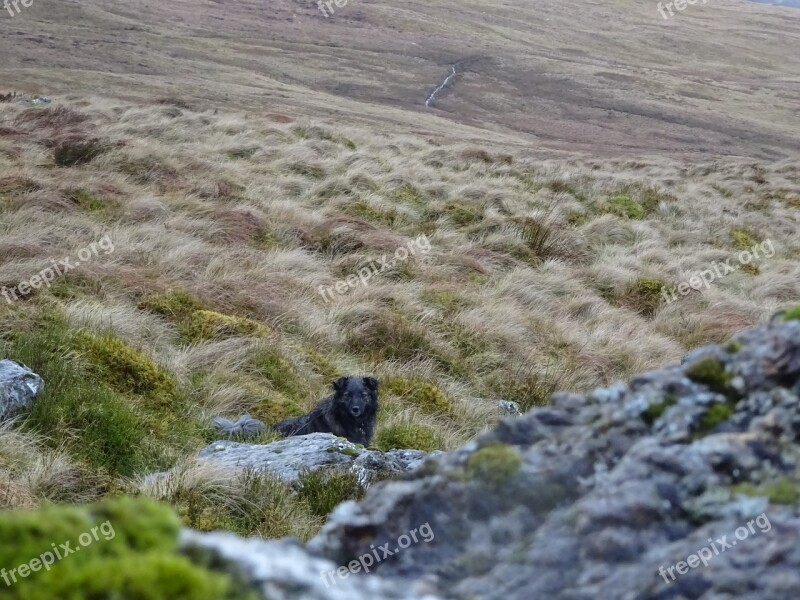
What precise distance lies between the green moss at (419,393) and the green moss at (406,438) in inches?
30.2

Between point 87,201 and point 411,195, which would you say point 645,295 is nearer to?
point 411,195

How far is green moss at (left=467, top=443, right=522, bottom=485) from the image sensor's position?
203 cm

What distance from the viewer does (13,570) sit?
1387 mm

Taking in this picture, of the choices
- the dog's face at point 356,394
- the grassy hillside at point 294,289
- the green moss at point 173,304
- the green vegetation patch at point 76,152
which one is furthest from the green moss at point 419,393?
the green vegetation patch at point 76,152

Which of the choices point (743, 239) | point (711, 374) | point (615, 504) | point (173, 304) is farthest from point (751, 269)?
point (615, 504)

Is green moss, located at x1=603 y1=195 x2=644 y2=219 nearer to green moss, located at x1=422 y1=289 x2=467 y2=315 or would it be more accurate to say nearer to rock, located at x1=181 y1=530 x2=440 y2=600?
green moss, located at x1=422 y1=289 x2=467 y2=315

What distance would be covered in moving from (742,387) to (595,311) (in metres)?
10.3

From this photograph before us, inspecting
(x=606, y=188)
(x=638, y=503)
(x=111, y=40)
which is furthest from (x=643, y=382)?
(x=111, y=40)

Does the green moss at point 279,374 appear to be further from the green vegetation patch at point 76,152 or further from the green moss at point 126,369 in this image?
the green vegetation patch at point 76,152

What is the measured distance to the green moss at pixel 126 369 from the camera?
21.6ft

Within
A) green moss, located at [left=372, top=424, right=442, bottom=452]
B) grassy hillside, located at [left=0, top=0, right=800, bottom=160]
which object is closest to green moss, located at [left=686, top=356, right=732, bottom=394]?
green moss, located at [left=372, top=424, right=442, bottom=452]

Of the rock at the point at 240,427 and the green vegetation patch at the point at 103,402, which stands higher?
the green vegetation patch at the point at 103,402

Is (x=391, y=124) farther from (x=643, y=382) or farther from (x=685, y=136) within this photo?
(x=643, y=382)

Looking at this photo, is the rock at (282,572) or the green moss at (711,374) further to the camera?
the green moss at (711,374)
